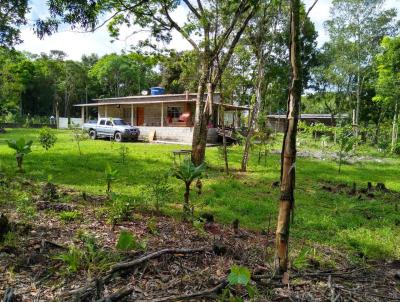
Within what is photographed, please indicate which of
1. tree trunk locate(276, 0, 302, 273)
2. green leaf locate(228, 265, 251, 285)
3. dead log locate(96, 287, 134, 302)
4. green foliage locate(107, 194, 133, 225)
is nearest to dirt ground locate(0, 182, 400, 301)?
dead log locate(96, 287, 134, 302)

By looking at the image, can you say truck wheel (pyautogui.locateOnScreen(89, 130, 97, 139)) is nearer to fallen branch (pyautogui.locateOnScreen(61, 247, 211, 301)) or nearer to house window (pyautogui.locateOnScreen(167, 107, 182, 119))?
house window (pyautogui.locateOnScreen(167, 107, 182, 119))

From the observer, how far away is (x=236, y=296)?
3.04m

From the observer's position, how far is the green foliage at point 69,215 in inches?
200

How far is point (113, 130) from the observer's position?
2638 cm

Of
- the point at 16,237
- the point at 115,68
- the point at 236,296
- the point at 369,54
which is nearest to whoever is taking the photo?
the point at 236,296

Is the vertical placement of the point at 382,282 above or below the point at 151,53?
below

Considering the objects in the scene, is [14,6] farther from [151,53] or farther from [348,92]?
[348,92]

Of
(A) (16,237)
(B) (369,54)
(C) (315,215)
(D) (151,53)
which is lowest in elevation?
(C) (315,215)

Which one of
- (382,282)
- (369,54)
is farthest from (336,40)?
(382,282)

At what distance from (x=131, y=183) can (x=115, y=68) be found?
4444 centimetres

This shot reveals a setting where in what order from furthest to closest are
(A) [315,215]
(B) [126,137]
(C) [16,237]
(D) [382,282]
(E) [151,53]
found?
(B) [126,137] < (E) [151,53] < (A) [315,215] < (C) [16,237] < (D) [382,282]

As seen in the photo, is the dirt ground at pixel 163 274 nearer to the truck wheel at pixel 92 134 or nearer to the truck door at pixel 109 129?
the truck door at pixel 109 129

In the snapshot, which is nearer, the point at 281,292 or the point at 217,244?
the point at 281,292

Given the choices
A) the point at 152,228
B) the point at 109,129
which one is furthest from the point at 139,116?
the point at 152,228
